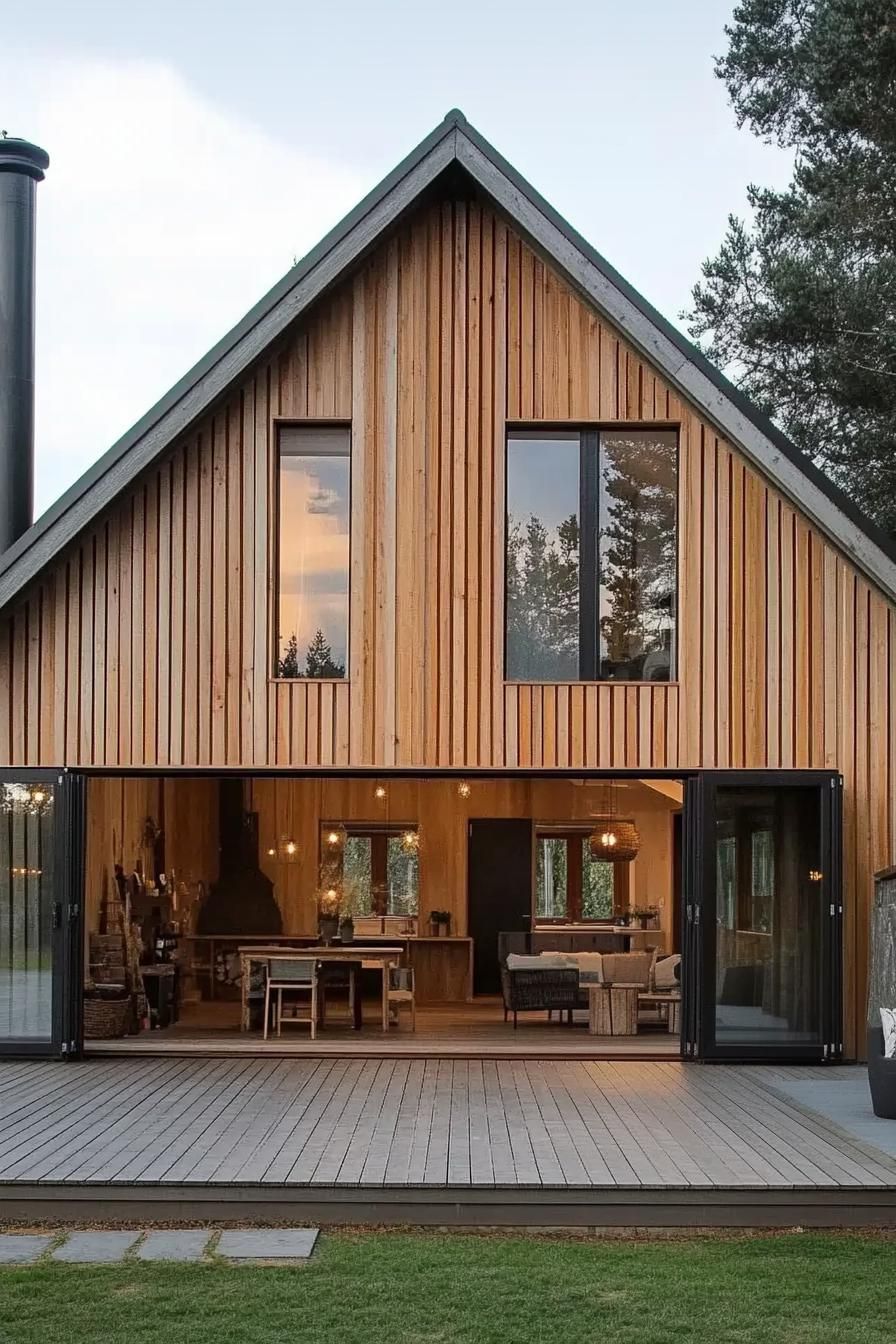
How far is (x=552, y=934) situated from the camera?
1784 cm

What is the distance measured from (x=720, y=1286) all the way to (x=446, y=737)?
580cm

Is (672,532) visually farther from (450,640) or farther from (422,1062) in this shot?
(422,1062)

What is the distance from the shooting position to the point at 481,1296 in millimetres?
6285

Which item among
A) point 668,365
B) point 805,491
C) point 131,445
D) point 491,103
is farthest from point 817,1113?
point 491,103

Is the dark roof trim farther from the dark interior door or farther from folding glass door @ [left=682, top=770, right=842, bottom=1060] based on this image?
the dark interior door

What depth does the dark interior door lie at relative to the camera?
1864cm

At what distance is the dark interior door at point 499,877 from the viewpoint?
61.2ft

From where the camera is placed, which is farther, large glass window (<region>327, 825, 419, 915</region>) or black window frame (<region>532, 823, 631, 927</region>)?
black window frame (<region>532, 823, 631, 927</region>)

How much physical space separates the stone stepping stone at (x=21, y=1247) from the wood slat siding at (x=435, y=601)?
4.96 metres

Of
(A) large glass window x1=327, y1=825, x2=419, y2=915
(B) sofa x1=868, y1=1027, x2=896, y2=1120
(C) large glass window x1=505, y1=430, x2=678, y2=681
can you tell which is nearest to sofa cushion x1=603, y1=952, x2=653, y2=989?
(C) large glass window x1=505, y1=430, x2=678, y2=681

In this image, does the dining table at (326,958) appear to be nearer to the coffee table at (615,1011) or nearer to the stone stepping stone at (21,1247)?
the coffee table at (615,1011)

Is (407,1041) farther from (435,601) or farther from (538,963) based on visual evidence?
(435,601)

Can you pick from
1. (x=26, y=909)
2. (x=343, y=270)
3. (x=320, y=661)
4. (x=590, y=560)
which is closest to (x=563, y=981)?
(x=320, y=661)

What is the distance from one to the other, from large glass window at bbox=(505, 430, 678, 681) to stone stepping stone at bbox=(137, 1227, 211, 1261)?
A: 551cm
